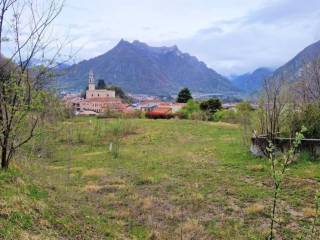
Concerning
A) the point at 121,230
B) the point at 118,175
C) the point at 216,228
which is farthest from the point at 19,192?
the point at 118,175

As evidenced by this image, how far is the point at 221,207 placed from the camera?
871 centimetres

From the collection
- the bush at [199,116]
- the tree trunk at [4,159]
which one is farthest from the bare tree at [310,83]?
the bush at [199,116]

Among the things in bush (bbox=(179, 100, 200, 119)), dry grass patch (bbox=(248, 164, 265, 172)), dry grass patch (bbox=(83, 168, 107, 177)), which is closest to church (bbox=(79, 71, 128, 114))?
bush (bbox=(179, 100, 200, 119))

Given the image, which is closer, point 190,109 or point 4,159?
point 4,159

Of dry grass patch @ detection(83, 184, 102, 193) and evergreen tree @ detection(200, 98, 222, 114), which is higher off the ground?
evergreen tree @ detection(200, 98, 222, 114)

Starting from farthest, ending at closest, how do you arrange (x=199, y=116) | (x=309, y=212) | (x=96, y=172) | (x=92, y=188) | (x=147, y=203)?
(x=199, y=116), (x=96, y=172), (x=92, y=188), (x=147, y=203), (x=309, y=212)

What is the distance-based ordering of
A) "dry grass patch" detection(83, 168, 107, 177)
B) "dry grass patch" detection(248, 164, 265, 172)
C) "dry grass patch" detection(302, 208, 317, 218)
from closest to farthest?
"dry grass patch" detection(302, 208, 317, 218)
"dry grass patch" detection(248, 164, 265, 172)
"dry grass patch" detection(83, 168, 107, 177)

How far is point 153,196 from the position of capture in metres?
9.86

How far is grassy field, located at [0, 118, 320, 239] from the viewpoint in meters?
6.68

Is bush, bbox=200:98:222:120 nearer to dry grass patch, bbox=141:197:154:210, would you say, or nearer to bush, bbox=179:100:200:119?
bush, bbox=179:100:200:119

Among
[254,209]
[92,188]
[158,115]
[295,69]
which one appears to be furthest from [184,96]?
[254,209]

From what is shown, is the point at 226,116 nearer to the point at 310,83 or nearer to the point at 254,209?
the point at 310,83

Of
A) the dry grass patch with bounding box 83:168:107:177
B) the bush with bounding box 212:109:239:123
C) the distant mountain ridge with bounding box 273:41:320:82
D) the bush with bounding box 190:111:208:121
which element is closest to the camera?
the dry grass patch with bounding box 83:168:107:177

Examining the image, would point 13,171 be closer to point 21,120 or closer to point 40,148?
point 21,120
